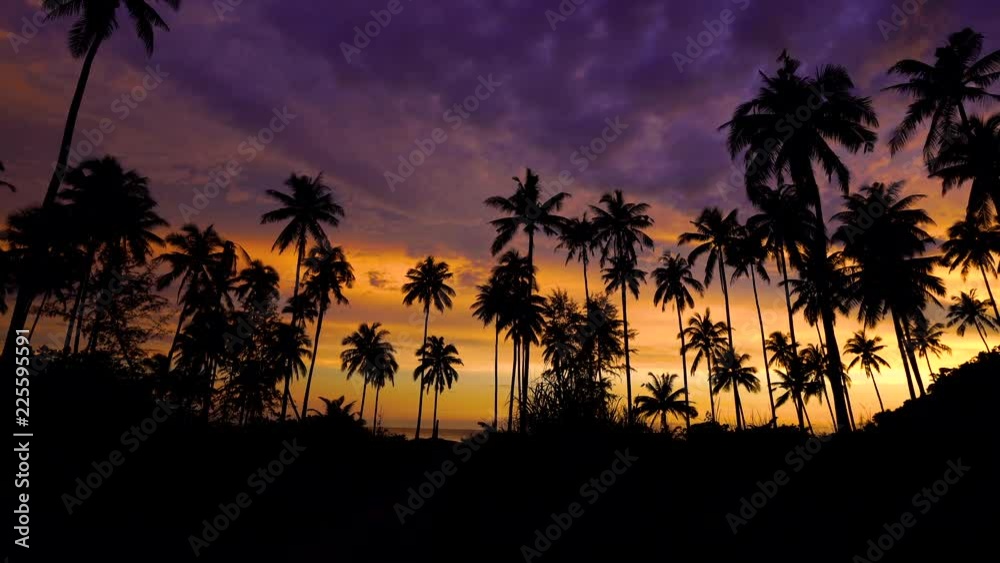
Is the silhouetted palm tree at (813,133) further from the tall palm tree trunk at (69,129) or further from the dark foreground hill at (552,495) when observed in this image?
the tall palm tree trunk at (69,129)

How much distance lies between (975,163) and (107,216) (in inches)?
1792

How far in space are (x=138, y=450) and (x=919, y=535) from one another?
53.4 feet

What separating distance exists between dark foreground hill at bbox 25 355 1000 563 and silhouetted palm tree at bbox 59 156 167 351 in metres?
20.0

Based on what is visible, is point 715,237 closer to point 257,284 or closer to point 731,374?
point 731,374

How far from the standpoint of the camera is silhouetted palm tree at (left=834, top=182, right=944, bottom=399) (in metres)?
28.9

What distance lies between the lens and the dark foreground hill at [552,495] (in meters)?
7.75

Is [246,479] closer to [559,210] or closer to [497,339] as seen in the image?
[559,210]

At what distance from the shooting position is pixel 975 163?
1962 cm

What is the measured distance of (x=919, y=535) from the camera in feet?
23.1

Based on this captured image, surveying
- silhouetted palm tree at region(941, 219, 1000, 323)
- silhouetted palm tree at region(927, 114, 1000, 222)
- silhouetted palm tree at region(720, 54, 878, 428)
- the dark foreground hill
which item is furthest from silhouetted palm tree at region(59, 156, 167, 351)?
silhouetted palm tree at region(941, 219, 1000, 323)

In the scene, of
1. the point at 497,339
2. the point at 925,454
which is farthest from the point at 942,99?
the point at 497,339

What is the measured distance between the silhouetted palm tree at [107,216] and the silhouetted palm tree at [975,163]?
4449 cm

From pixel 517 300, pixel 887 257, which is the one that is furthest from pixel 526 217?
pixel 887 257

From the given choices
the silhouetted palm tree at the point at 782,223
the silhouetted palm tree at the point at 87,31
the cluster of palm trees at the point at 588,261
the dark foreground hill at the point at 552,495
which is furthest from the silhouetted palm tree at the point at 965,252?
the silhouetted palm tree at the point at 87,31
